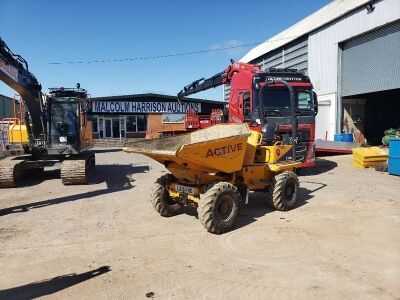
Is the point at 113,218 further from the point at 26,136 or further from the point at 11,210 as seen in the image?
the point at 26,136

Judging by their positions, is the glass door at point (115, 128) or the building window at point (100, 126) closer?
the building window at point (100, 126)

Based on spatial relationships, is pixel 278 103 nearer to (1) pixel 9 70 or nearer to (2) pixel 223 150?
(2) pixel 223 150

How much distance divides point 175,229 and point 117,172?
Result: 808cm

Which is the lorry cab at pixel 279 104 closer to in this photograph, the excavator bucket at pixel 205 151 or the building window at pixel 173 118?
the excavator bucket at pixel 205 151

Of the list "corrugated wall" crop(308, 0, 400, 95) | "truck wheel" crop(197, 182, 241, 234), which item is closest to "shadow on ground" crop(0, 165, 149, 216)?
"truck wheel" crop(197, 182, 241, 234)

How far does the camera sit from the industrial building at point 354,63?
16.0 meters

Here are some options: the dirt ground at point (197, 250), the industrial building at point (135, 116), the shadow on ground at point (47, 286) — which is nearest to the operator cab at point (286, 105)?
the dirt ground at point (197, 250)

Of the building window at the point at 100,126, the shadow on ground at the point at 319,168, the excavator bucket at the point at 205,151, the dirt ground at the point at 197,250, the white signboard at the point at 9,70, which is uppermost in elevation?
the white signboard at the point at 9,70

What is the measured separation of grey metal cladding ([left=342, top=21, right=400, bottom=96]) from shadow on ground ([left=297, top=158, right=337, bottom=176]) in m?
4.51

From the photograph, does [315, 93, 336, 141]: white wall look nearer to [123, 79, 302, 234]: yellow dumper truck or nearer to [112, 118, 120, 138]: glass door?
[123, 79, 302, 234]: yellow dumper truck

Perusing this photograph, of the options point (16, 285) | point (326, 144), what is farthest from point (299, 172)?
point (16, 285)

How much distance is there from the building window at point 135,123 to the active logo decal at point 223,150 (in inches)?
1058

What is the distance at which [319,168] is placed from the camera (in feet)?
45.1

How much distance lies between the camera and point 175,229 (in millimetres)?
6555
